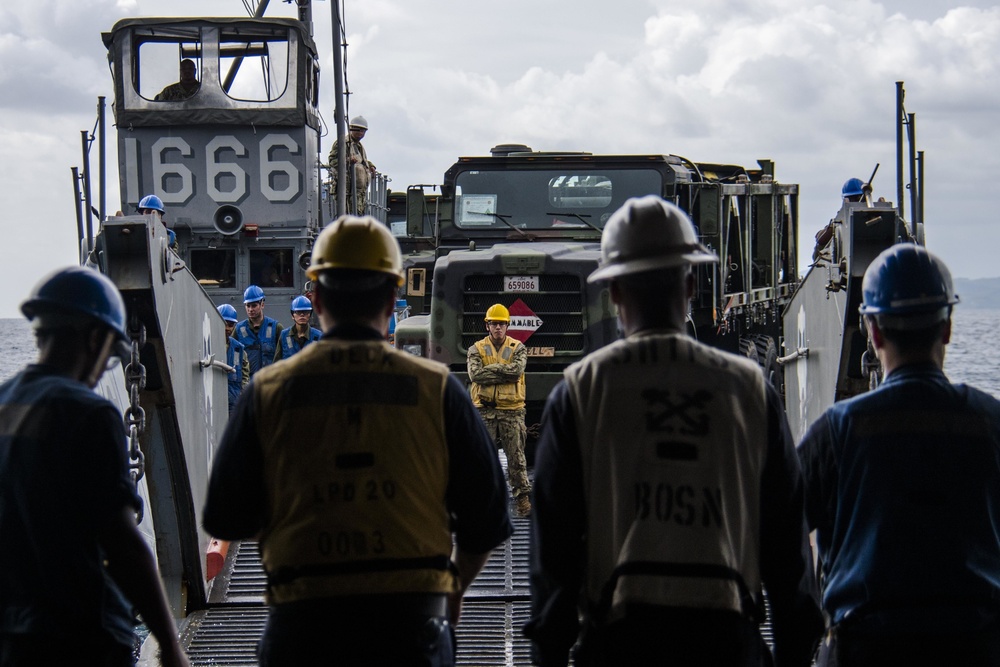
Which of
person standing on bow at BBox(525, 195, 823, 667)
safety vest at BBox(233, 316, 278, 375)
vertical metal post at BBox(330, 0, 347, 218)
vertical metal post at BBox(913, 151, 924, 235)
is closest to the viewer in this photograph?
person standing on bow at BBox(525, 195, 823, 667)

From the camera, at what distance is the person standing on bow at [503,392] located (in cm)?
875

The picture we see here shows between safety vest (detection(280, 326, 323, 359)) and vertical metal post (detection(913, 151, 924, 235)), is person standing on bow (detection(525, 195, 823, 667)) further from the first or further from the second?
safety vest (detection(280, 326, 323, 359))

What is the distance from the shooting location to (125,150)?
1686 centimetres

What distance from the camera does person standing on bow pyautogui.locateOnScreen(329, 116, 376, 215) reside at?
16252mm

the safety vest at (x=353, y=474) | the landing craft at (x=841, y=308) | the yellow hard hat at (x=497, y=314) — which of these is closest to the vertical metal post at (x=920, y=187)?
the landing craft at (x=841, y=308)

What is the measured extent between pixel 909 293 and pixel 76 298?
2209mm

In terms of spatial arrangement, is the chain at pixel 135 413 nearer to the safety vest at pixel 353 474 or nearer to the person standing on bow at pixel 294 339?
the safety vest at pixel 353 474

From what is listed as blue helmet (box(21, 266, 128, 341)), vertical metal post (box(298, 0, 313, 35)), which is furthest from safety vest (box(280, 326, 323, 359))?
vertical metal post (box(298, 0, 313, 35))

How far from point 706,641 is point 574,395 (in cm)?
64

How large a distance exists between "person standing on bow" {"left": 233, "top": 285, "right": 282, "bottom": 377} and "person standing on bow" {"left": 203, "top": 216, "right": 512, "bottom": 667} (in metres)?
7.90

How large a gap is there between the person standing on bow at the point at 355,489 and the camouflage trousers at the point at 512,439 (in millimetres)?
5307

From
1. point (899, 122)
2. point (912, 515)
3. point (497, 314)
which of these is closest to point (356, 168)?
point (497, 314)

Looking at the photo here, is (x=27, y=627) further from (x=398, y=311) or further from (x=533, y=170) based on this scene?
(x=398, y=311)

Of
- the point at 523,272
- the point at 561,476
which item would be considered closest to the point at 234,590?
the point at 523,272
